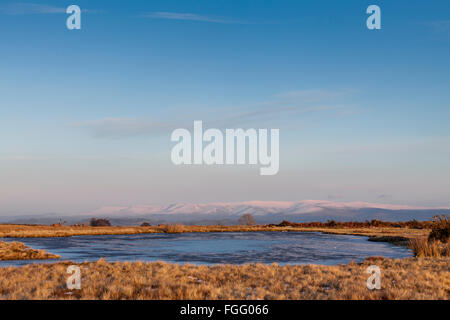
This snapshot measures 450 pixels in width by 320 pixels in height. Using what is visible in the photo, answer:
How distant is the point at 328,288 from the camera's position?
51.8ft

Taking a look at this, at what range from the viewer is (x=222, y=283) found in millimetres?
17328

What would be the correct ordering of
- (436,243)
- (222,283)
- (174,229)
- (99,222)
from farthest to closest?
1. (99,222)
2. (174,229)
3. (436,243)
4. (222,283)

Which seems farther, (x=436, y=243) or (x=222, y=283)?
(x=436, y=243)

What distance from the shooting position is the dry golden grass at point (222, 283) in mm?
14234

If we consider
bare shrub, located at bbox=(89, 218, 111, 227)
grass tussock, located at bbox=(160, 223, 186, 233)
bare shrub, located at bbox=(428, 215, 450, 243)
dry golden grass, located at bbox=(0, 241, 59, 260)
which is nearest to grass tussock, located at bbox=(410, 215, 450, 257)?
bare shrub, located at bbox=(428, 215, 450, 243)

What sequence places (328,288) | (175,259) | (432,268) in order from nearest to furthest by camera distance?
(328,288), (432,268), (175,259)

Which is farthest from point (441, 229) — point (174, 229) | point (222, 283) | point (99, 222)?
point (99, 222)

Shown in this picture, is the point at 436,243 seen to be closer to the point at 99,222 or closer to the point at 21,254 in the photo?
the point at 21,254

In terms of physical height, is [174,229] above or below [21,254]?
below

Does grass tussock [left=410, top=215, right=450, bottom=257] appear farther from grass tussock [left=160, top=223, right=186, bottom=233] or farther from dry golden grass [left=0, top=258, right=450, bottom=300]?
grass tussock [left=160, top=223, right=186, bottom=233]

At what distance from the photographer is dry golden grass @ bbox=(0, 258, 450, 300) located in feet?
46.7
